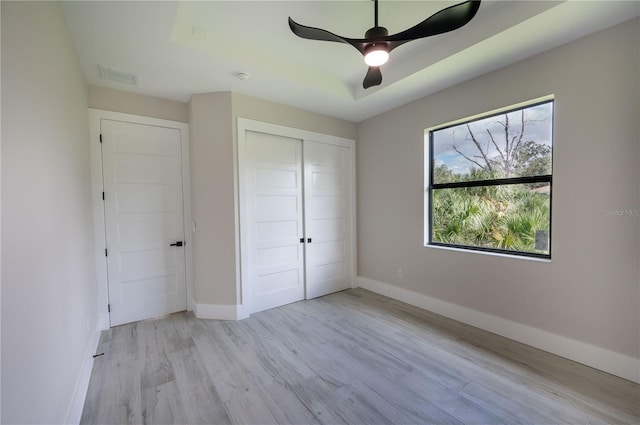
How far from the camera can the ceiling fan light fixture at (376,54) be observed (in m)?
1.75

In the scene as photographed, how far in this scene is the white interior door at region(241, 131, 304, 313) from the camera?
10.2 feet

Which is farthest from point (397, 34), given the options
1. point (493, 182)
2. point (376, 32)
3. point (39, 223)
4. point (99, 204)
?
point (99, 204)

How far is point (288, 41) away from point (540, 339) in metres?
3.52

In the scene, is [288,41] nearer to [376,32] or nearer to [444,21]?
[376,32]

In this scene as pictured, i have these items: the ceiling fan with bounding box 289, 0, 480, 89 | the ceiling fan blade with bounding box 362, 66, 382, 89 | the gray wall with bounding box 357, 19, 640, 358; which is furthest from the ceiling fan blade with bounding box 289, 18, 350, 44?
the gray wall with bounding box 357, 19, 640, 358

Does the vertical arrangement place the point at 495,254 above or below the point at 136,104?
below

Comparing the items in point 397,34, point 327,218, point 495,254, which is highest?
point 397,34

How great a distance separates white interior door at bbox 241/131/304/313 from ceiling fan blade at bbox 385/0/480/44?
1970 millimetres

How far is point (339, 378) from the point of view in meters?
1.97

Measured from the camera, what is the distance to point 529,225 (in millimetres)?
2438

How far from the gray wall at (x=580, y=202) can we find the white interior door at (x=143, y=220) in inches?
126

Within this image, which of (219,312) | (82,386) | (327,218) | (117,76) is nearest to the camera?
(82,386)

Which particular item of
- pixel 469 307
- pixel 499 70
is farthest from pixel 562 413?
pixel 499 70

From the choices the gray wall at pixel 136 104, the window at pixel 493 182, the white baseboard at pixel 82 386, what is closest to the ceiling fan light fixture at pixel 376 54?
the window at pixel 493 182
